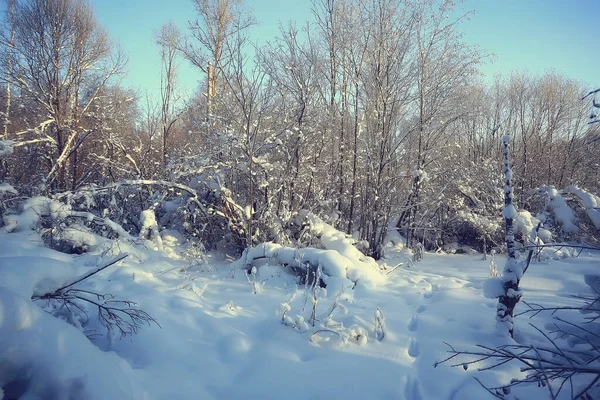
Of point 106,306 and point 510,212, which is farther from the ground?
point 510,212

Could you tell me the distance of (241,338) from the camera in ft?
11.6

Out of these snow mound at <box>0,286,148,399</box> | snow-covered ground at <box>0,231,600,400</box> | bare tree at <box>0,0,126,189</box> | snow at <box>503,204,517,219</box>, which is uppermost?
bare tree at <box>0,0,126,189</box>

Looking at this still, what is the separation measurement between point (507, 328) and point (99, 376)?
3750mm

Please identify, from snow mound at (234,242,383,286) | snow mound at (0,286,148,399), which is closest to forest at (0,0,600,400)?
snow mound at (234,242,383,286)

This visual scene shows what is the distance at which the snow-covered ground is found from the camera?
6.21 feet

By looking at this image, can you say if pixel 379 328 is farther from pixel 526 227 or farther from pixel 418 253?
pixel 526 227

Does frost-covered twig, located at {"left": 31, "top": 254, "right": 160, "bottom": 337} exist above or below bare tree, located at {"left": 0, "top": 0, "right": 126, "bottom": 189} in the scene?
below

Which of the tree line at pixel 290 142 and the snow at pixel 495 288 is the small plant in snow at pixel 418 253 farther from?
the snow at pixel 495 288

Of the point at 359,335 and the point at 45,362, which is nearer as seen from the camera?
the point at 45,362

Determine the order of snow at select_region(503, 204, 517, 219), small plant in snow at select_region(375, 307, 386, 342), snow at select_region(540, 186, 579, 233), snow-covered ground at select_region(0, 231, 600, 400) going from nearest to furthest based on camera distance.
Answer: snow-covered ground at select_region(0, 231, 600, 400), snow at select_region(503, 204, 517, 219), small plant in snow at select_region(375, 307, 386, 342), snow at select_region(540, 186, 579, 233)

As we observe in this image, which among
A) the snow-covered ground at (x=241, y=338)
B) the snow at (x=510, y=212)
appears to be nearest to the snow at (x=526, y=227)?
the snow-covered ground at (x=241, y=338)

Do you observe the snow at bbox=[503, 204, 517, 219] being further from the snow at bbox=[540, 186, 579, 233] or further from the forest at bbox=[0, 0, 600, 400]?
the snow at bbox=[540, 186, 579, 233]

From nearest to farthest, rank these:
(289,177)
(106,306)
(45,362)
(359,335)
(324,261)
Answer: (45,362), (106,306), (359,335), (324,261), (289,177)

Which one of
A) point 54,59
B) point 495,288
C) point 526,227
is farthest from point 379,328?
point 54,59
